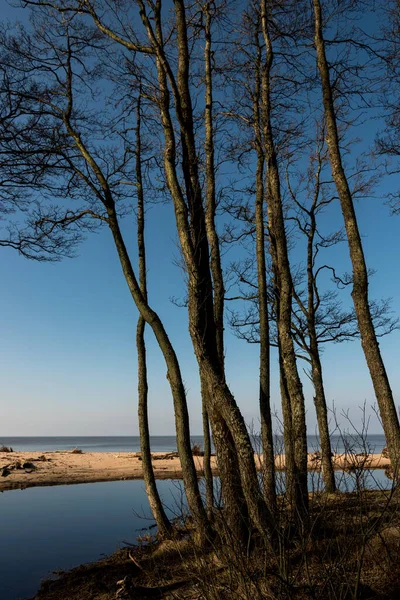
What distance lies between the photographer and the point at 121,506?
14.9 metres

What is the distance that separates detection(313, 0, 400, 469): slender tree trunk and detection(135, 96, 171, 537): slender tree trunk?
12.8 feet

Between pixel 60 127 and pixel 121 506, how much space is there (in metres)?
10.9

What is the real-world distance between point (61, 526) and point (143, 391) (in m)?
4.68

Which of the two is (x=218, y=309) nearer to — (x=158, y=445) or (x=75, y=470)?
(x=75, y=470)

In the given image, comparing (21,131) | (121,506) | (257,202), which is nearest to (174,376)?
(257,202)

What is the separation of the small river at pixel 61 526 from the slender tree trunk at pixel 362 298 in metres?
0.98

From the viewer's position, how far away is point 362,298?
25.1 ft

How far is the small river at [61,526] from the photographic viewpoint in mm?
8648

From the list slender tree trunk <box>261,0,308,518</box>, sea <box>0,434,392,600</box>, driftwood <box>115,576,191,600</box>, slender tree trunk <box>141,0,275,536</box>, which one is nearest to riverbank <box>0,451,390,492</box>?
sea <box>0,434,392,600</box>

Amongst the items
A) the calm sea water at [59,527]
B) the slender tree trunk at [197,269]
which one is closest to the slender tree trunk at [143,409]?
the calm sea water at [59,527]

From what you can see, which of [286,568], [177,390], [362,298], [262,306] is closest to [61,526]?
[177,390]

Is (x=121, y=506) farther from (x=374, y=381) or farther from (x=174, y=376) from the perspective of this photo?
(x=374, y=381)

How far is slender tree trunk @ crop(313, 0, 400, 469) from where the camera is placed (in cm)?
707

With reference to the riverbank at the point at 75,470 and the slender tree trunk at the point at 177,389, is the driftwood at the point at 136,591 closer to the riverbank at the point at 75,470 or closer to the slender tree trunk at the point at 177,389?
the slender tree trunk at the point at 177,389
